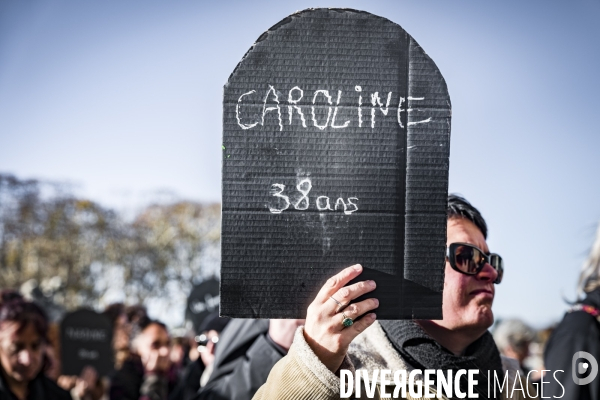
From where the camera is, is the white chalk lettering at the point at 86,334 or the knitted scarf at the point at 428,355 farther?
the white chalk lettering at the point at 86,334

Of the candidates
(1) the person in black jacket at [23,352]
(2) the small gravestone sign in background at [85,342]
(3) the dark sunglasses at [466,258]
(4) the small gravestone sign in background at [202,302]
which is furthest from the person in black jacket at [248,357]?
(2) the small gravestone sign in background at [85,342]

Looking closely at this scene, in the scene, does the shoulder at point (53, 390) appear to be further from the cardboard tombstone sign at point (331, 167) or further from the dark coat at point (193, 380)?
the cardboard tombstone sign at point (331, 167)

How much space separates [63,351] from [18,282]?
94.1 feet

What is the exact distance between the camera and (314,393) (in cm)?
205

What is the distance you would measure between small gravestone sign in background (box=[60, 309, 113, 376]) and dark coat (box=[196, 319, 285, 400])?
4.93 meters

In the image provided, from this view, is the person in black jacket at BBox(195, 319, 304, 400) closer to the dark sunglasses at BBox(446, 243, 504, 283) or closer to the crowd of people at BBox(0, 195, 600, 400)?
the crowd of people at BBox(0, 195, 600, 400)

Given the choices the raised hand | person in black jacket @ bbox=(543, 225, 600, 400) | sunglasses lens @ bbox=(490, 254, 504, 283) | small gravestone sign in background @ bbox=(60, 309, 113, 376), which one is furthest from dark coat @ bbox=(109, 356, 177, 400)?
the raised hand

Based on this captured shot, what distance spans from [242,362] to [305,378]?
1.34 m

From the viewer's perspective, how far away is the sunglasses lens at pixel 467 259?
8.97ft

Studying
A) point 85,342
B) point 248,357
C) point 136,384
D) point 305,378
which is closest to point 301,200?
point 305,378

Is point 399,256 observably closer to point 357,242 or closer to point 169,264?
point 357,242

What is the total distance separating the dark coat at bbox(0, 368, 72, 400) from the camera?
4.64 metres

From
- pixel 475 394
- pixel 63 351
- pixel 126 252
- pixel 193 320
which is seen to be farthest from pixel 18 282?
pixel 475 394

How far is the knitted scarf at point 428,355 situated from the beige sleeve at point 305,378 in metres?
0.55
